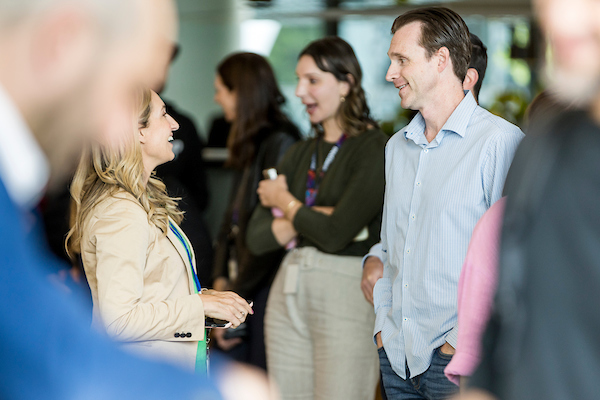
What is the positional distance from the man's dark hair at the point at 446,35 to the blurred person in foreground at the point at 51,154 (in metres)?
1.44

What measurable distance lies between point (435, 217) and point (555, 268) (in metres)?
1.11

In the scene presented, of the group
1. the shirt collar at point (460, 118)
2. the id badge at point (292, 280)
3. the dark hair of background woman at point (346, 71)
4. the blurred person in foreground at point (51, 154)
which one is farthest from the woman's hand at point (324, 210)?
the blurred person in foreground at point (51, 154)

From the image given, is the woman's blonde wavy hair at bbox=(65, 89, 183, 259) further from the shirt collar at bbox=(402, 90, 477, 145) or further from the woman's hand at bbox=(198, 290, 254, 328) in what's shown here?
the shirt collar at bbox=(402, 90, 477, 145)

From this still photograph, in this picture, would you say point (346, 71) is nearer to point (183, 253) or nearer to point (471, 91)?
point (471, 91)

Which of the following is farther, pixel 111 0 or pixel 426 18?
pixel 426 18

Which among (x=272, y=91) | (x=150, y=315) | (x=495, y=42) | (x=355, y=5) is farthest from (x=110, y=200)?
(x=495, y=42)

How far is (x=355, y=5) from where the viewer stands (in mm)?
6770

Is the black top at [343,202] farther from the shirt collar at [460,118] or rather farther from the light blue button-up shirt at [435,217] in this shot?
the shirt collar at [460,118]

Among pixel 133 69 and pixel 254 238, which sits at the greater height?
pixel 133 69

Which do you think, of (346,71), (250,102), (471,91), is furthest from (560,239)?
(250,102)

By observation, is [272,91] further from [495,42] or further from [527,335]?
[495,42]

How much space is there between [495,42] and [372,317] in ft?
18.5

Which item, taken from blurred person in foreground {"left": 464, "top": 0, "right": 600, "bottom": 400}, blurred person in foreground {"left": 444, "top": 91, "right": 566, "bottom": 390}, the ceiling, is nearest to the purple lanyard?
blurred person in foreground {"left": 444, "top": 91, "right": 566, "bottom": 390}

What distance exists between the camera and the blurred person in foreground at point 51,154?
1.94 ft
